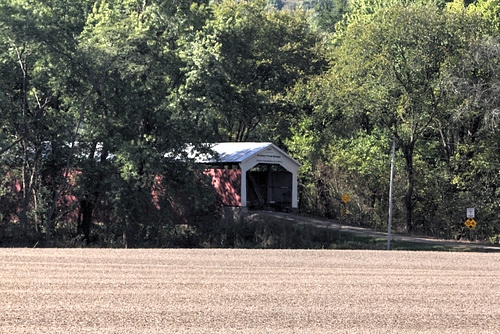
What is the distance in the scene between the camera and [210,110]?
29406 millimetres

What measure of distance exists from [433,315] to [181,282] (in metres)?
6.02

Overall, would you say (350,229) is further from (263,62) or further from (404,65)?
(263,62)

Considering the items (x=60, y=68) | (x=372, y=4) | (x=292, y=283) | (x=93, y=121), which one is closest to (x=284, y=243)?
(x=93, y=121)

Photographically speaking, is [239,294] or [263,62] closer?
[239,294]

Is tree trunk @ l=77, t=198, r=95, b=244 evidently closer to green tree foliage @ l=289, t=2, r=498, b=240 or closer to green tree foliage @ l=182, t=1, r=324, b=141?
green tree foliage @ l=182, t=1, r=324, b=141

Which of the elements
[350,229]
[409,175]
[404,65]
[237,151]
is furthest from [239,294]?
[409,175]

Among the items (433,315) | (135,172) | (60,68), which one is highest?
(60,68)

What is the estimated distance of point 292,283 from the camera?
16.2m

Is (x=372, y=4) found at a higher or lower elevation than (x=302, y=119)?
higher

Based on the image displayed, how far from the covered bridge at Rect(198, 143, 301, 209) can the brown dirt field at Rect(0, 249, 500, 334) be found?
15580 millimetres

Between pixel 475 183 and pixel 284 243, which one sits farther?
pixel 475 183

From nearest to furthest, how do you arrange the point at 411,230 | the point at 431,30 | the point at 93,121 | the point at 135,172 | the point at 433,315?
the point at 433,315 < the point at 135,172 < the point at 93,121 < the point at 431,30 < the point at 411,230

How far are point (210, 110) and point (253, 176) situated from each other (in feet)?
53.1

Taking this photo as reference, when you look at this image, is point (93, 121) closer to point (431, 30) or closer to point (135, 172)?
point (135, 172)
